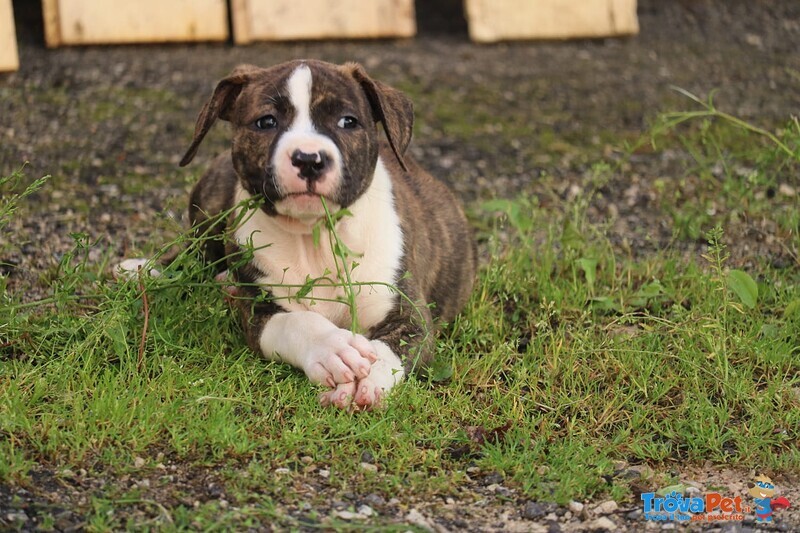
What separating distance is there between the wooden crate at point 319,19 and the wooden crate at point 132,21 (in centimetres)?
18

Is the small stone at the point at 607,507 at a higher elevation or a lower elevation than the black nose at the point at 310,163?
lower

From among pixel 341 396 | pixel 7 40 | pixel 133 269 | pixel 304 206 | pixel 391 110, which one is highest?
pixel 7 40

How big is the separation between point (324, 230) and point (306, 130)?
46cm

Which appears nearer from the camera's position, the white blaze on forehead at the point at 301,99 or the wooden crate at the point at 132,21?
the white blaze on forehead at the point at 301,99

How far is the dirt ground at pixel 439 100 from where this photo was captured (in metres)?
6.32

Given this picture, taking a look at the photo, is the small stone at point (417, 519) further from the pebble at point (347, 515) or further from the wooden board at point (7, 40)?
the wooden board at point (7, 40)

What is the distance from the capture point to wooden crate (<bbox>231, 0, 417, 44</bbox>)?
819 centimetres

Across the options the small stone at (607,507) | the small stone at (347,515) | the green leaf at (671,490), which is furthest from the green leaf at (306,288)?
the green leaf at (671,490)

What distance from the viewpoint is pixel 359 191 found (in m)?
4.48

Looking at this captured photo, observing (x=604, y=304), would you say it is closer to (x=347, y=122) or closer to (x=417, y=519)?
(x=347, y=122)

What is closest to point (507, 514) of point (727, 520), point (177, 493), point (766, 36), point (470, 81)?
point (727, 520)

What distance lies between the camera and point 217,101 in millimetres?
4648

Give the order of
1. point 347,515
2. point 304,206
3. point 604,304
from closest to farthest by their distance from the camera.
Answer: point 347,515 → point 304,206 → point 604,304

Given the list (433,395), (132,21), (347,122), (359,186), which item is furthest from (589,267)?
(132,21)
